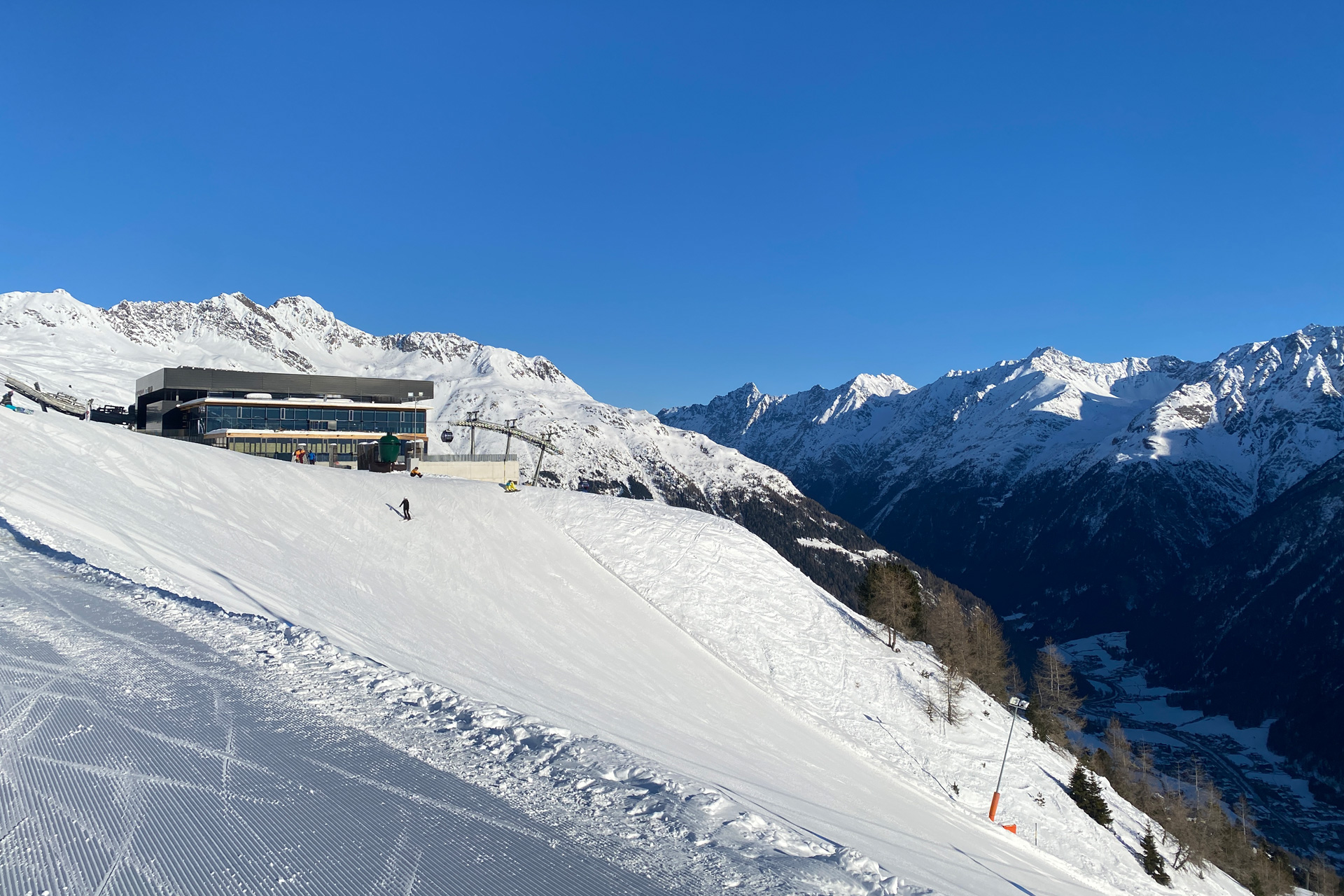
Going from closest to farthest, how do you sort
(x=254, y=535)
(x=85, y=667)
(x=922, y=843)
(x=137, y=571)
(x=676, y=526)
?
(x=85, y=667) < (x=922, y=843) < (x=137, y=571) < (x=254, y=535) < (x=676, y=526)

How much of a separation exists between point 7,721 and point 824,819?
15014 mm

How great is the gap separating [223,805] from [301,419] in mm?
73125

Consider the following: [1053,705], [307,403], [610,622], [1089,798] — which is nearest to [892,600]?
[1089,798]

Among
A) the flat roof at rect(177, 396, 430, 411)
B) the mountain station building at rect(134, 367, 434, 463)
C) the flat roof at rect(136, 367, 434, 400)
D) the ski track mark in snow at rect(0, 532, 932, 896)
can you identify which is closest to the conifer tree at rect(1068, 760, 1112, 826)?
the ski track mark in snow at rect(0, 532, 932, 896)

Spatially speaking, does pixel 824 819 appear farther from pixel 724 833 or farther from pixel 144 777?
pixel 144 777

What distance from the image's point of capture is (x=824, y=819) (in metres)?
16.4

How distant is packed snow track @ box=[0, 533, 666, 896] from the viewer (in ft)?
24.8

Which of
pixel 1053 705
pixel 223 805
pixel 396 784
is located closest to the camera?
pixel 223 805

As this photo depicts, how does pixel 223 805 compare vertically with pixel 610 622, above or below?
below

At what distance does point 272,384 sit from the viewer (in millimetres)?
73812

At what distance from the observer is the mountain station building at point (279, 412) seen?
A: 232 feet

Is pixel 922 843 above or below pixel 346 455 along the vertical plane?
below

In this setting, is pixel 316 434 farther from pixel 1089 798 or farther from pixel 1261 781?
pixel 1261 781

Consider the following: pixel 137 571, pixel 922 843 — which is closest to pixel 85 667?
pixel 137 571
